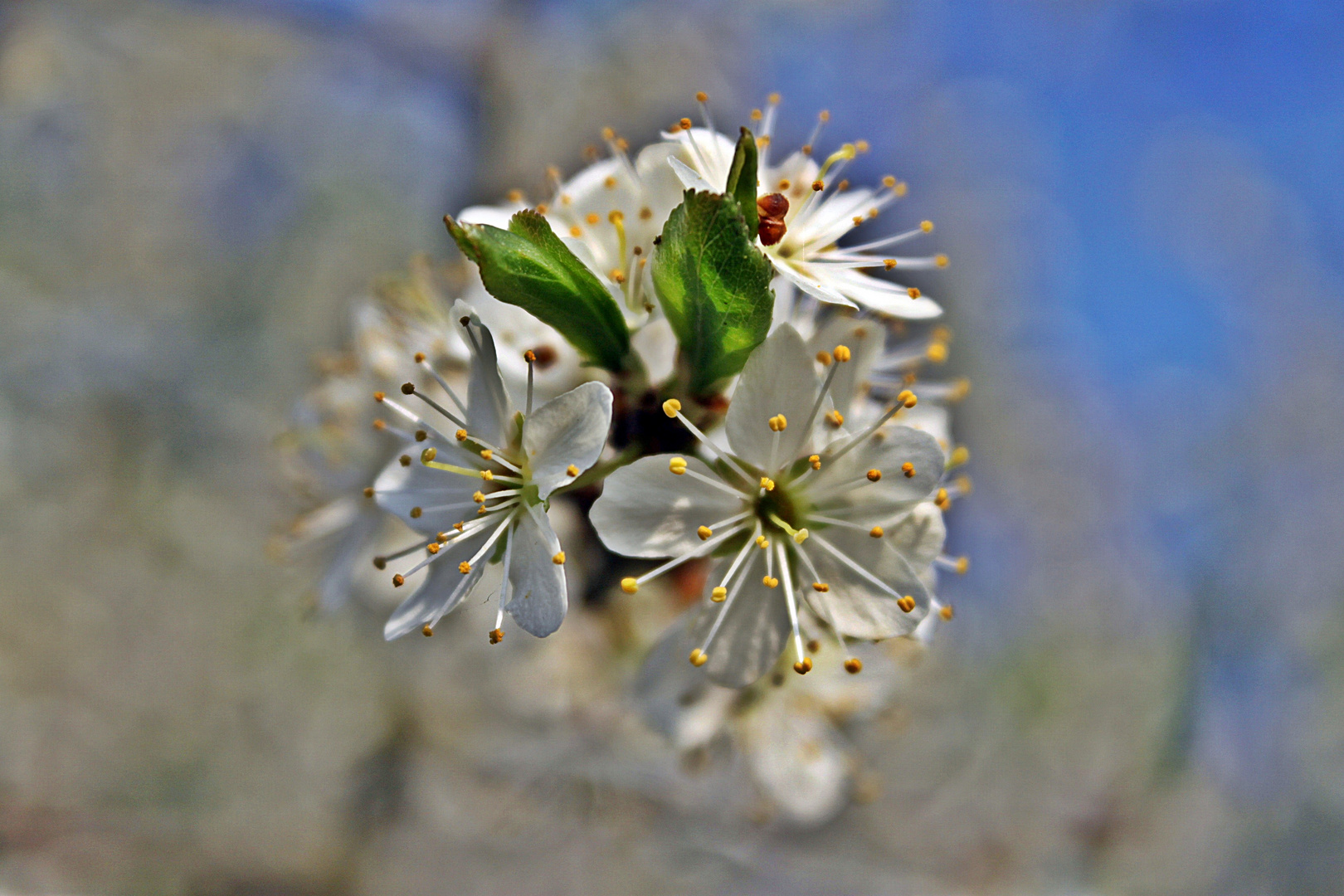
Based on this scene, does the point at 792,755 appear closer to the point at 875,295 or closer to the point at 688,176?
the point at 875,295

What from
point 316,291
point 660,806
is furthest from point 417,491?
point 316,291

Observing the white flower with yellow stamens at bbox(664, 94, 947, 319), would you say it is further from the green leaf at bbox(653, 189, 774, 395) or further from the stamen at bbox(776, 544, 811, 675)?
the stamen at bbox(776, 544, 811, 675)

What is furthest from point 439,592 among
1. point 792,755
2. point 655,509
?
point 792,755

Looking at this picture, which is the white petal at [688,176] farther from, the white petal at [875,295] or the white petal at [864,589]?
the white petal at [864,589]

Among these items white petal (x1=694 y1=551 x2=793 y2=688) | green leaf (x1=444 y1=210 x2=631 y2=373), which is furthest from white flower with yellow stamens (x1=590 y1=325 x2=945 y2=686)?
green leaf (x1=444 y1=210 x2=631 y2=373)

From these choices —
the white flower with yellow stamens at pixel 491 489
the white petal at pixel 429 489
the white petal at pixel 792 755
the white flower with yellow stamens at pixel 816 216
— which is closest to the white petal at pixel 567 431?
the white flower with yellow stamens at pixel 491 489

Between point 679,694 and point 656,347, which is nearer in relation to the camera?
point 656,347
